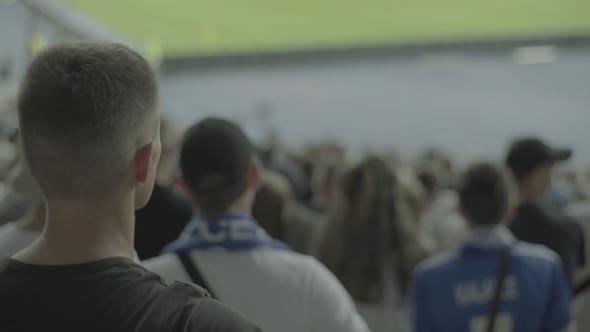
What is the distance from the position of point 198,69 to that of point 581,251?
10017mm

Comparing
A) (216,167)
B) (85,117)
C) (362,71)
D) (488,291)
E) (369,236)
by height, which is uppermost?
(362,71)

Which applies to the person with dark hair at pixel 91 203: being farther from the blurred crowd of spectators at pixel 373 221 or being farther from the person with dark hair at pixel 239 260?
the blurred crowd of spectators at pixel 373 221

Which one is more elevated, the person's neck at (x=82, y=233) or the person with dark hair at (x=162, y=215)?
the person's neck at (x=82, y=233)

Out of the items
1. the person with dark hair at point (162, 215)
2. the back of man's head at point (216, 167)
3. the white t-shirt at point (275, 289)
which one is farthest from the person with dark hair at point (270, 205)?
the white t-shirt at point (275, 289)

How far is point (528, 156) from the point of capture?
3.65 meters

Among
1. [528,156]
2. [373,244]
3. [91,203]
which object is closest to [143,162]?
[91,203]

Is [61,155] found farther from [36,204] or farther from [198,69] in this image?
[198,69]

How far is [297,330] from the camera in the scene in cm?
189

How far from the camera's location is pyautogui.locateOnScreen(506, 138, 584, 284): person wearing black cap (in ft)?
11.5

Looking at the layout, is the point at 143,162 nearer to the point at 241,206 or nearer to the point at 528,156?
the point at 241,206

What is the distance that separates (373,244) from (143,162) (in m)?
2.15

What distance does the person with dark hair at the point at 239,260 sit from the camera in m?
1.91

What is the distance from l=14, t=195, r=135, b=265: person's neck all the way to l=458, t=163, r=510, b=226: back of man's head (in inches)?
77.0

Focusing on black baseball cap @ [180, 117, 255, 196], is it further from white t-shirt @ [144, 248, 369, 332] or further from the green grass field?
the green grass field
